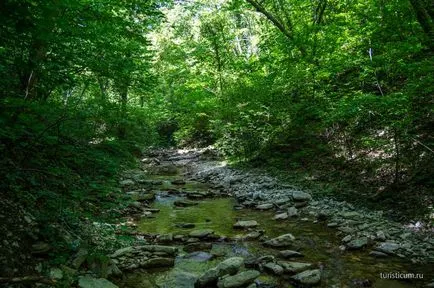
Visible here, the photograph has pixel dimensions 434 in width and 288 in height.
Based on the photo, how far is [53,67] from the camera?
4.80 m

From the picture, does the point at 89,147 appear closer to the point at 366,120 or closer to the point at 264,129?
the point at 366,120

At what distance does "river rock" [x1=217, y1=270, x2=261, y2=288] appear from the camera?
474cm

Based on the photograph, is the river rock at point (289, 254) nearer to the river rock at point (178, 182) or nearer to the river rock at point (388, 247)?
the river rock at point (388, 247)

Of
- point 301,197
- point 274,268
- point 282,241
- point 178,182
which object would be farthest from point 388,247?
point 178,182

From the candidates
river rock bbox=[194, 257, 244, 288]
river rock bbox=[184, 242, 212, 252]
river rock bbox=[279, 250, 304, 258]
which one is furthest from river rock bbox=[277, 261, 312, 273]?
river rock bbox=[184, 242, 212, 252]

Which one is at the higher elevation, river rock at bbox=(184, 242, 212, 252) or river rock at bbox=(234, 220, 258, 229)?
river rock at bbox=(234, 220, 258, 229)

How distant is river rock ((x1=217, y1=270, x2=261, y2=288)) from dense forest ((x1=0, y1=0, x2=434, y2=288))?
1444 millimetres

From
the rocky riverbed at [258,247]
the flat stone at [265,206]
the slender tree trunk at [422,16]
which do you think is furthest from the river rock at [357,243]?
the slender tree trunk at [422,16]

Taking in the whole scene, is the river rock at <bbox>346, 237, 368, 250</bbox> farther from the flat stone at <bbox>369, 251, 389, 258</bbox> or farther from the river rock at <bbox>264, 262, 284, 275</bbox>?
the river rock at <bbox>264, 262, 284, 275</bbox>

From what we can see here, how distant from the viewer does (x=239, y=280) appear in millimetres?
4820

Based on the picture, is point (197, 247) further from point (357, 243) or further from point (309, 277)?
point (357, 243)

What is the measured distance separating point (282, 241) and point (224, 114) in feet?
34.9

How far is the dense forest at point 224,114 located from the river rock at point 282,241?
2.13 metres

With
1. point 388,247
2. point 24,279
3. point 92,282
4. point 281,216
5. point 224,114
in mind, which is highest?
point 224,114
